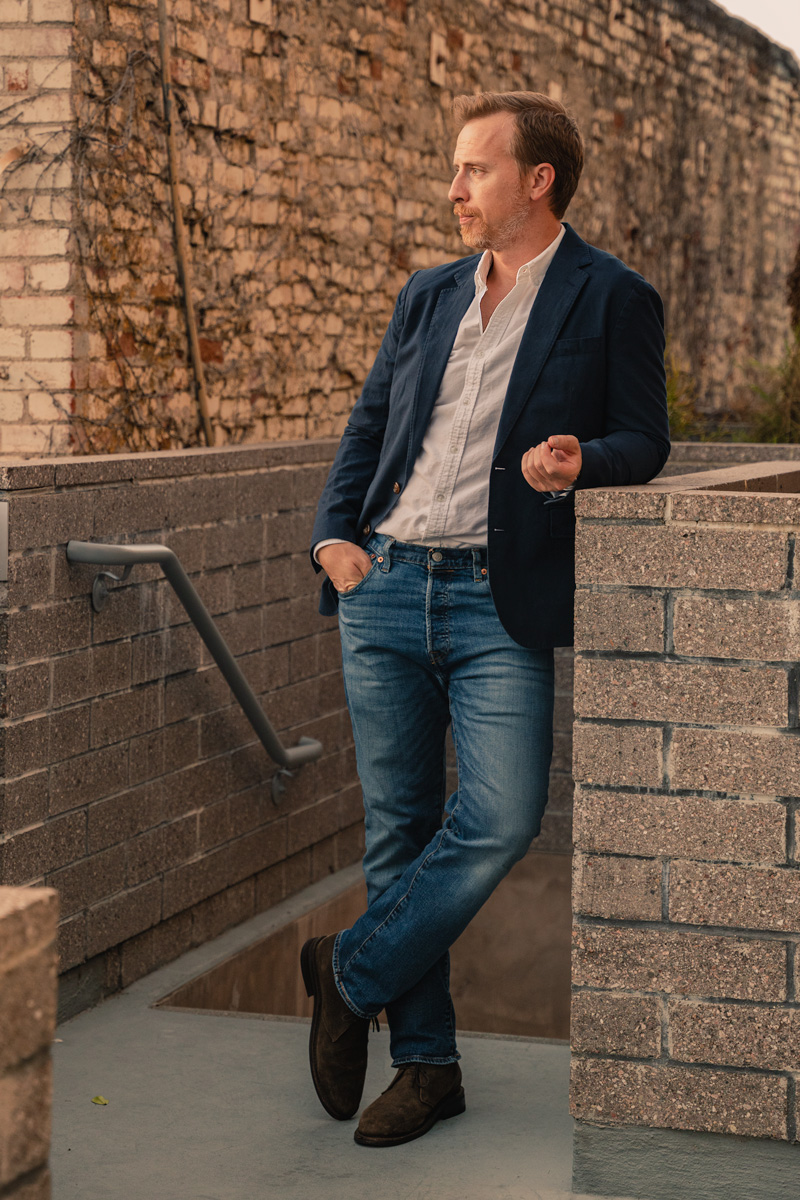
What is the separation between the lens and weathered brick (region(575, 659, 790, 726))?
2.41m

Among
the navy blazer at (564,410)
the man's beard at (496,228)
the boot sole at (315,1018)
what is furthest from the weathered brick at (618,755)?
the man's beard at (496,228)

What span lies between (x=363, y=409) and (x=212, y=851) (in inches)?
67.2

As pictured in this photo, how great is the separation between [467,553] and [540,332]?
42cm

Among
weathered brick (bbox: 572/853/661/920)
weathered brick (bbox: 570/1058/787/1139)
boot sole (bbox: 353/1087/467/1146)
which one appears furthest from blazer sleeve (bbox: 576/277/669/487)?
boot sole (bbox: 353/1087/467/1146)

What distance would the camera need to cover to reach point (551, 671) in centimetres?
277

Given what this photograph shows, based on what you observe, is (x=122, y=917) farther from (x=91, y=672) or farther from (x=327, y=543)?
(x=327, y=543)

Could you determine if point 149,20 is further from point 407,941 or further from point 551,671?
point 407,941

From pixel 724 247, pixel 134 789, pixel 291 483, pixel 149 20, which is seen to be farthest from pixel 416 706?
pixel 724 247

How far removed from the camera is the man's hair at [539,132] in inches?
108

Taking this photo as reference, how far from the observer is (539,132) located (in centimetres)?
273

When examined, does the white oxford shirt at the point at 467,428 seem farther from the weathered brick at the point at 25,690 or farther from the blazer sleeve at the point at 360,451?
the weathered brick at the point at 25,690

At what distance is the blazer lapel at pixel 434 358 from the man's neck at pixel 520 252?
58 mm

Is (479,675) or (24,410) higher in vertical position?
(24,410)

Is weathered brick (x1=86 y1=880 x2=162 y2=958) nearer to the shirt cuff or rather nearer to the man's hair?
the shirt cuff
